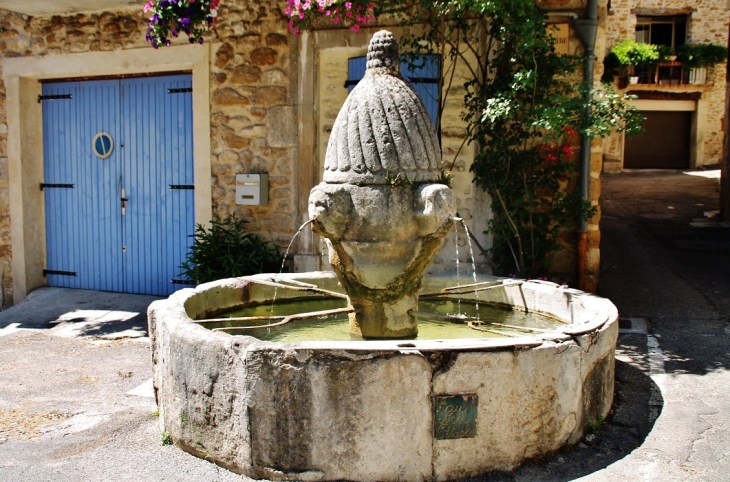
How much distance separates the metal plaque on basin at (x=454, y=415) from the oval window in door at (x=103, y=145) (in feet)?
20.5

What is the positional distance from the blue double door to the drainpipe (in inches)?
157

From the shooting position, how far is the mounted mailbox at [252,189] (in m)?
7.28

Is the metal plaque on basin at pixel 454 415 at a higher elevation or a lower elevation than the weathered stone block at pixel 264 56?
lower

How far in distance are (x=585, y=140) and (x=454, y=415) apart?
12.9 ft

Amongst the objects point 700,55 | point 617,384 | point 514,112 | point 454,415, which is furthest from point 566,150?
point 700,55

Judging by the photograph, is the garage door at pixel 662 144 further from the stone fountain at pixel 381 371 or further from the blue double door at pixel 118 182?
the stone fountain at pixel 381 371

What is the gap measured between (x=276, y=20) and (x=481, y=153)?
2.43 meters

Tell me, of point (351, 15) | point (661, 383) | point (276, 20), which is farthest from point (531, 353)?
point (276, 20)

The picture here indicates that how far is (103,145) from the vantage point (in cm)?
831

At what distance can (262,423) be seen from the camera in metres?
3.20

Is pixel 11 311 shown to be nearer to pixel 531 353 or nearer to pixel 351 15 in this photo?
pixel 351 15

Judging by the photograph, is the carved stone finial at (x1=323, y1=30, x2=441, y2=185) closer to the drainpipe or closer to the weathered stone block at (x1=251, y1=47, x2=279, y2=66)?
the drainpipe

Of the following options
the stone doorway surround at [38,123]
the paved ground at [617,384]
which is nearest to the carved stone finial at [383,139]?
the paved ground at [617,384]

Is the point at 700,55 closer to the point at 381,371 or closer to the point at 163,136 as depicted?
the point at 163,136
